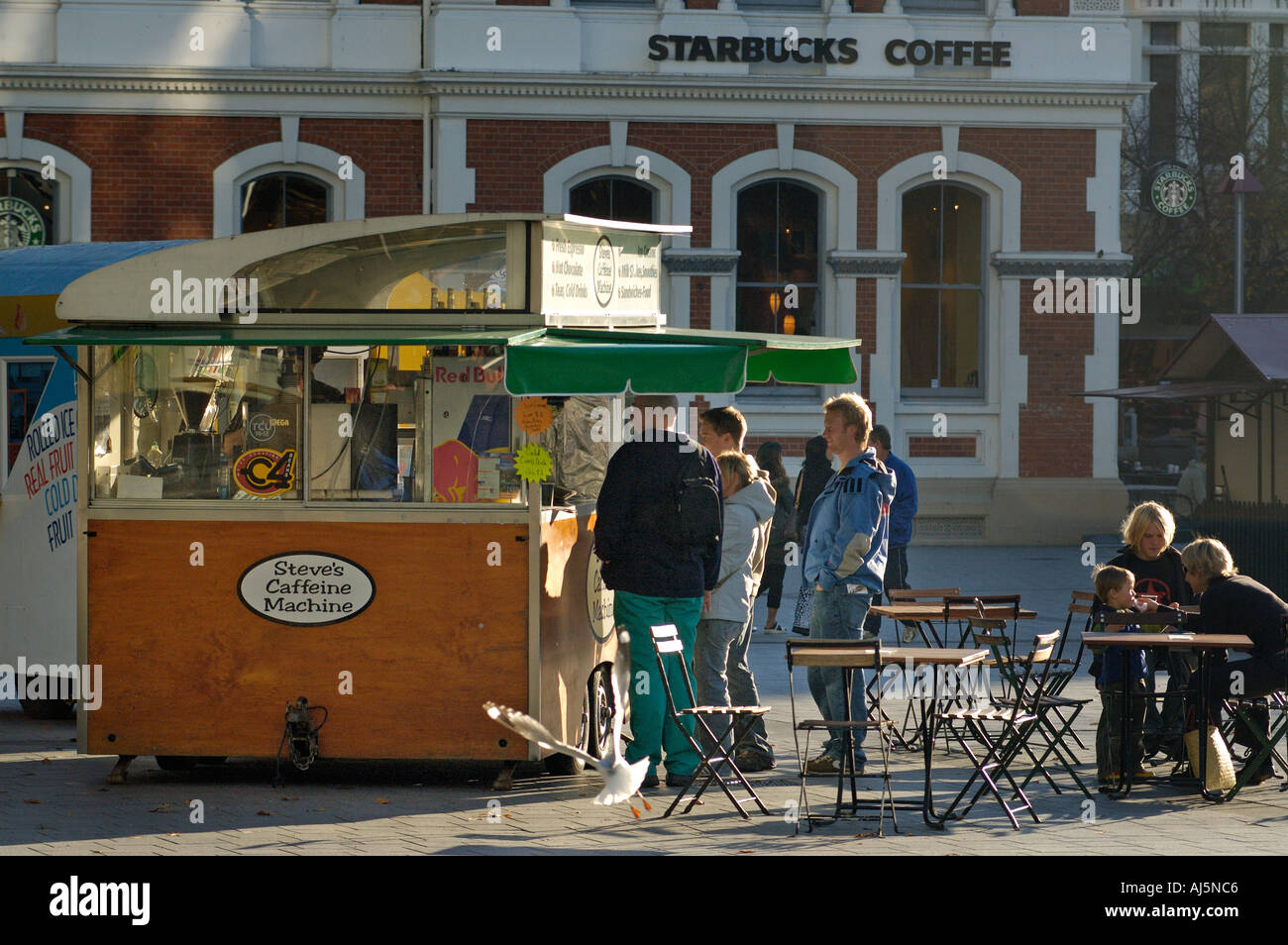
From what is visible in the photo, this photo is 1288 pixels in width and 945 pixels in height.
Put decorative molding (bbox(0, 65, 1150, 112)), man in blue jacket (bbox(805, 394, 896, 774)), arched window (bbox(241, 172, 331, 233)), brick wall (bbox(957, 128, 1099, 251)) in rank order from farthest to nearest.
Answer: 1. brick wall (bbox(957, 128, 1099, 251))
2. arched window (bbox(241, 172, 331, 233))
3. decorative molding (bbox(0, 65, 1150, 112))
4. man in blue jacket (bbox(805, 394, 896, 774))

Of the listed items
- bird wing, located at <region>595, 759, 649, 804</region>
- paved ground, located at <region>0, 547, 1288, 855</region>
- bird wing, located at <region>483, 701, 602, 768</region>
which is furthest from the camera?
paved ground, located at <region>0, 547, 1288, 855</region>

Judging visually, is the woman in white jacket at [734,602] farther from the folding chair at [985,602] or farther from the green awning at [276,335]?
the green awning at [276,335]

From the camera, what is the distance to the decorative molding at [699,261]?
843 inches

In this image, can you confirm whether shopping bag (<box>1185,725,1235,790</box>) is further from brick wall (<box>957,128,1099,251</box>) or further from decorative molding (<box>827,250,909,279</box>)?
brick wall (<box>957,128,1099,251</box>)

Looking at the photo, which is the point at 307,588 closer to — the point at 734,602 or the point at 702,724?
the point at 702,724

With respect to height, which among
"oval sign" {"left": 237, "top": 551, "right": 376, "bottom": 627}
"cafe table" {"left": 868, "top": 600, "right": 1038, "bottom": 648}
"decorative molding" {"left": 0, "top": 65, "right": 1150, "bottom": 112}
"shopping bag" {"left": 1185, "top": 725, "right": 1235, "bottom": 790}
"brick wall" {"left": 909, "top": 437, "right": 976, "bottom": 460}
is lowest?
"shopping bag" {"left": 1185, "top": 725, "right": 1235, "bottom": 790}

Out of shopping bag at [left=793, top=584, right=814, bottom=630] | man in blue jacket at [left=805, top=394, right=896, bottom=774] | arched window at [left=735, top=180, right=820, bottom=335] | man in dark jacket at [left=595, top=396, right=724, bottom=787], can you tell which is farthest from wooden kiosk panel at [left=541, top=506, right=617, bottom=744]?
arched window at [left=735, top=180, right=820, bottom=335]

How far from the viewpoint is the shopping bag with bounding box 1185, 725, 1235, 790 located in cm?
823

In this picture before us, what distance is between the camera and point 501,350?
27.8ft

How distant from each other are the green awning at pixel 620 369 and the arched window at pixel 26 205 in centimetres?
1569

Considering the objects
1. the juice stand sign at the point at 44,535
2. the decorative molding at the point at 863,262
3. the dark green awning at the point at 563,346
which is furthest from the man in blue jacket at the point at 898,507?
the decorative molding at the point at 863,262

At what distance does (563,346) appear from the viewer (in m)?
7.70

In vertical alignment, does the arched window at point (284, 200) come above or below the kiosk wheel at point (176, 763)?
above
